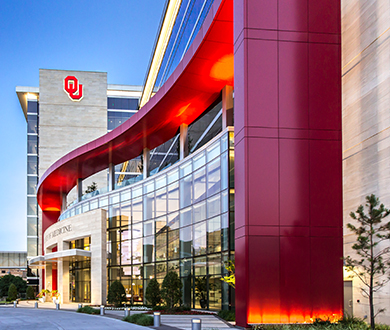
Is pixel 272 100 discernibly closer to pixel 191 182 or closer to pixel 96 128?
pixel 191 182

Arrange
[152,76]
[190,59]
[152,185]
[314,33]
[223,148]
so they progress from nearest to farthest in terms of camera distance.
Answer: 1. [314,33]
2. [190,59]
3. [223,148]
4. [152,185]
5. [152,76]

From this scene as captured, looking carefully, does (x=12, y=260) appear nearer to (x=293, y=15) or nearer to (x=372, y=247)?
(x=293, y=15)

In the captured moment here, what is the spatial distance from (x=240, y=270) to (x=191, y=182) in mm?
13507

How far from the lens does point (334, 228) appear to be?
1828cm

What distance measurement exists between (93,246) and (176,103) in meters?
17.0

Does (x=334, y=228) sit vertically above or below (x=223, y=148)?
below

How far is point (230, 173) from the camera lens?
2602 centimetres

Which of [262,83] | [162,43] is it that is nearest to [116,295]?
[262,83]

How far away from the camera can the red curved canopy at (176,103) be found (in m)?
22.9

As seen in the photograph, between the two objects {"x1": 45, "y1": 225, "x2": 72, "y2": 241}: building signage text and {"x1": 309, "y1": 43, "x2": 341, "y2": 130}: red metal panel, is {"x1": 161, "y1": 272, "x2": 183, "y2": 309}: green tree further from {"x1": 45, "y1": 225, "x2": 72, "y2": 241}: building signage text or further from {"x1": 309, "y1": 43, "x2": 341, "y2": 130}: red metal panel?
{"x1": 45, "y1": 225, "x2": 72, "y2": 241}: building signage text

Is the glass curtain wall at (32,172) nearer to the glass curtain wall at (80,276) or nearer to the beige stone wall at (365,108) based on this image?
the glass curtain wall at (80,276)

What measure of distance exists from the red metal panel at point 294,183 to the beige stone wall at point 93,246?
25131mm

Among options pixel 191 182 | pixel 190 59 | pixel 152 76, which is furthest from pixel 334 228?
pixel 152 76

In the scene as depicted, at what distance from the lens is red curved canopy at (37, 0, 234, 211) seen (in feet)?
75.0
